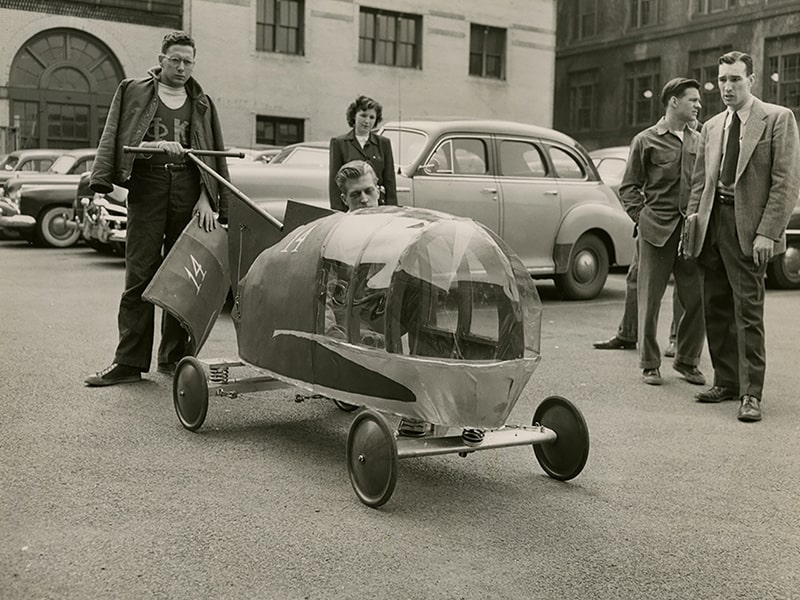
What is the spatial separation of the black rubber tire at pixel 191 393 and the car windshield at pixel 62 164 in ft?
45.5

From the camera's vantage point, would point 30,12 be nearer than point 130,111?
No

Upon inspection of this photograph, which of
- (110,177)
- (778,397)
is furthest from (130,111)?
(778,397)

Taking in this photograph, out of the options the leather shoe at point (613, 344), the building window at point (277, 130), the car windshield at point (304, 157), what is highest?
the building window at point (277, 130)

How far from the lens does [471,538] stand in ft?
13.6

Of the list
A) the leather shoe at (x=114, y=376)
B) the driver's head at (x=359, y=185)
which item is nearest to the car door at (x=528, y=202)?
the leather shoe at (x=114, y=376)

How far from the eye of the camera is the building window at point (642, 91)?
1500 inches

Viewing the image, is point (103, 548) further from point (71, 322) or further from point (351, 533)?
point (71, 322)

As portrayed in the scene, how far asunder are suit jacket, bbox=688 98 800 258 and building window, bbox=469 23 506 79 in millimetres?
27643

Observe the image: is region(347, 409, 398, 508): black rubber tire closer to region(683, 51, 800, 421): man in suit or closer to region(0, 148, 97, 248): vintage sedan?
region(683, 51, 800, 421): man in suit

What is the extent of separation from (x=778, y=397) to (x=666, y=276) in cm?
125

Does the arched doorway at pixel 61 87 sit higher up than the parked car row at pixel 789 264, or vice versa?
the arched doorway at pixel 61 87

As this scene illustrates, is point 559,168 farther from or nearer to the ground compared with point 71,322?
farther from the ground

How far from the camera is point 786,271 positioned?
14.5m

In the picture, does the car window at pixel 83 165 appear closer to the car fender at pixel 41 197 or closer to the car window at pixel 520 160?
the car fender at pixel 41 197
